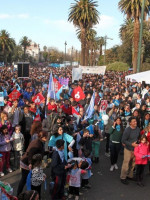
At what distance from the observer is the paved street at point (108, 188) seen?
5520 millimetres

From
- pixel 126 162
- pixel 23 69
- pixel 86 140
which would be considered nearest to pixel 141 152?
pixel 126 162

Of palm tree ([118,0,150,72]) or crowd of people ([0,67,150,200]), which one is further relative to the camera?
palm tree ([118,0,150,72])

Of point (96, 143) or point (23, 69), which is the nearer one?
point (96, 143)

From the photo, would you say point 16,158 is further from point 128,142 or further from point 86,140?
point 128,142

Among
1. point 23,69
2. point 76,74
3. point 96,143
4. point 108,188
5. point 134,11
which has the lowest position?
point 108,188

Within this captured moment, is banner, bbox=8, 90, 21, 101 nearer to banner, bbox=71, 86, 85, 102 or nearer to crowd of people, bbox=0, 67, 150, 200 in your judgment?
crowd of people, bbox=0, 67, 150, 200

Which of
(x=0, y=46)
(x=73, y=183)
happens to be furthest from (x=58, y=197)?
(x=0, y=46)

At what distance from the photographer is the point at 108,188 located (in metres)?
5.89

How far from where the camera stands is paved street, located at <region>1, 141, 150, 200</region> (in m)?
5.52

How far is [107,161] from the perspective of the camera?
24.8ft

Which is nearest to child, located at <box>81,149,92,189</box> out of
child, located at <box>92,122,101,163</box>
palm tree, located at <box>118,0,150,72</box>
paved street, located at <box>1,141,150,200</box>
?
paved street, located at <box>1,141,150,200</box>

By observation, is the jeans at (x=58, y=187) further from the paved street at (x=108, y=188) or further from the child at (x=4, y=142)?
the child at (x=4, y=142)

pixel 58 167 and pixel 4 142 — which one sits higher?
pixel 4 142

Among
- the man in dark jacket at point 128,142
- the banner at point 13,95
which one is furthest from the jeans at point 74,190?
the banner at point 13,95
